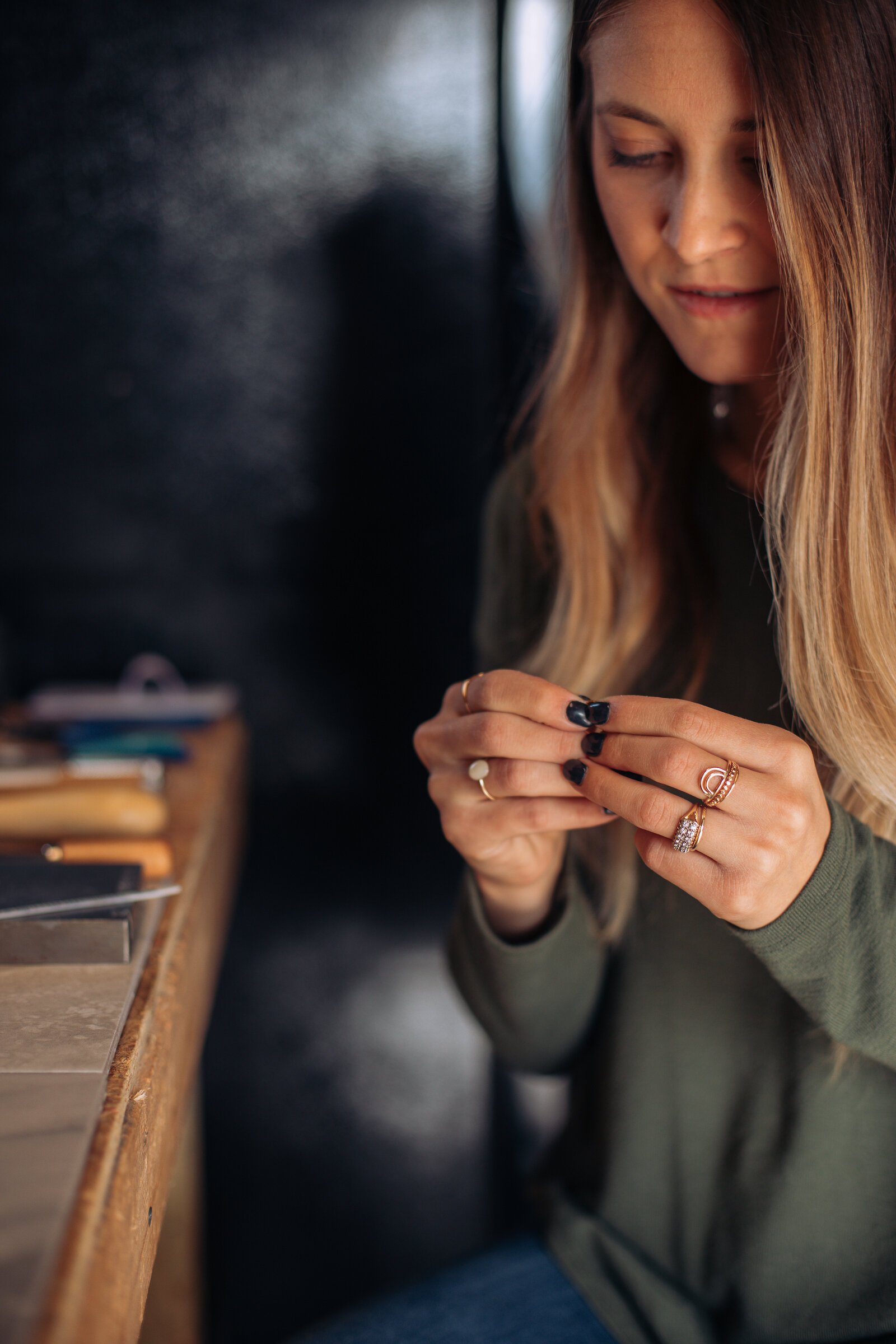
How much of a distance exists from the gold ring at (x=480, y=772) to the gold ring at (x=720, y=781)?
0.15 m

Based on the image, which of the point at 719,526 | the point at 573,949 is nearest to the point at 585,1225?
the point at 573,949

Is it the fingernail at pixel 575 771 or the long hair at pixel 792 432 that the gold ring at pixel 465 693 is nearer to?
the fingernail at pixel 575 771

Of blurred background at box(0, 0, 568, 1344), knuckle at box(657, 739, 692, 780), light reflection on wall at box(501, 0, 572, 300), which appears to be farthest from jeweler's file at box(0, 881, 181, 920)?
light reflection on wall at box(501, 0, 572, 300)

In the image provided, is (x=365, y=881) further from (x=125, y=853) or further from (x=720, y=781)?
(x=720, y=781)

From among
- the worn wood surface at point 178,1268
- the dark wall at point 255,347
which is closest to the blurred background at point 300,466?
the dark wall at point 255,347

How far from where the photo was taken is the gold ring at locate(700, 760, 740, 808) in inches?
20.5

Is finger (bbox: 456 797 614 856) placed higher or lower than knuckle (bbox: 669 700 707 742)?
lower

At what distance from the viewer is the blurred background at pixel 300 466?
1161 mm

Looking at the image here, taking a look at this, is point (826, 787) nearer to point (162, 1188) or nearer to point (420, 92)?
point (162, 1188)

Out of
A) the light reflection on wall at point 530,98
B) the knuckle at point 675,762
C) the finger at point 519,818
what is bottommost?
the finger at point 519,818

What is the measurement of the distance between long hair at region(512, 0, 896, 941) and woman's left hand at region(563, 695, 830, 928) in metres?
0.13

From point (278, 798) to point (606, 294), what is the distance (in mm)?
737

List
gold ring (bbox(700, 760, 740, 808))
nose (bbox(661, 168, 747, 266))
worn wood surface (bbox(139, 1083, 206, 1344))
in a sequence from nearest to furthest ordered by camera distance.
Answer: gold ring (bbox(700, 760, 740, 808)) → nose (bbox(661, 168, 747, 266)) → worn wood surface (bbox(139, 1083, 206, 1344))

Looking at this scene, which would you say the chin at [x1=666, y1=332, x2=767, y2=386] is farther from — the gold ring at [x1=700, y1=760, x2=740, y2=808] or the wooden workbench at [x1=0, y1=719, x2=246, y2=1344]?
the wooden workbench at [x1=0, y1=719, x2=246, y2=1344]
